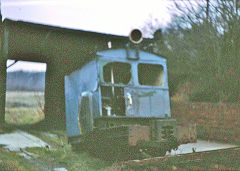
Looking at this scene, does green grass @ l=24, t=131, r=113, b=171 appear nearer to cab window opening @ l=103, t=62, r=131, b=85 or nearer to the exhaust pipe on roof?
cab window opening @ l=103, t=62, r=131, b=85

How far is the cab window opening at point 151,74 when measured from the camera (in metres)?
7.28

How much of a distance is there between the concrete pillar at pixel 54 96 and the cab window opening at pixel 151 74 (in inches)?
129

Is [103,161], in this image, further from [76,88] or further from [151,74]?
[151,74]

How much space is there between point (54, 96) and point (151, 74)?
13.5 feet

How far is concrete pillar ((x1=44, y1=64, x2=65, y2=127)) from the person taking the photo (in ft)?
31.4

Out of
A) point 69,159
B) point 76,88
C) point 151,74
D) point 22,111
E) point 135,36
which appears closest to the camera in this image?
point 135,36

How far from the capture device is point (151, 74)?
746 cm

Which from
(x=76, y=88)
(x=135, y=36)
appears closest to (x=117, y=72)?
(x=135, y=36)

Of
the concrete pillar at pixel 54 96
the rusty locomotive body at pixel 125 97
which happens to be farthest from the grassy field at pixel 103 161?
the rusty locomotive body at pixel 125 97

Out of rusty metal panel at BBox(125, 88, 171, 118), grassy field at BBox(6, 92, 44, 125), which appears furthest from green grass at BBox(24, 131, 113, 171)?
grassy field at BBox(6, 92, 44, 125)

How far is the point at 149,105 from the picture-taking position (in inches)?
270

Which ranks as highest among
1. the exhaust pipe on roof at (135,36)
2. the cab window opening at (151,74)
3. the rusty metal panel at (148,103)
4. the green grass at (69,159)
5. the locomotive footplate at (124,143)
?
the exhaust pipe on roof at (135,36)

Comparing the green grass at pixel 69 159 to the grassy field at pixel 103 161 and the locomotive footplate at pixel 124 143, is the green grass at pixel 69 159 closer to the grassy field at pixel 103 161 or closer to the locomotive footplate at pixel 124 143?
the grassy field at pixel 103 161

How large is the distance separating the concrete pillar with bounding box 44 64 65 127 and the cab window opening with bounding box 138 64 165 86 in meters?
3.28
